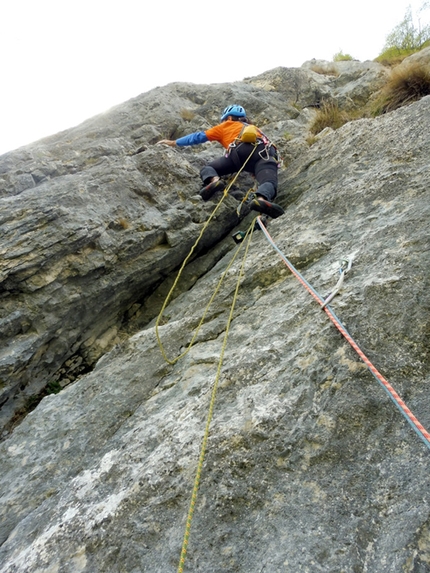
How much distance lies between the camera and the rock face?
1.78 metres

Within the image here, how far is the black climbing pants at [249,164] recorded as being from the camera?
5.20m

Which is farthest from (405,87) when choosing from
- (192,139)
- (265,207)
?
(265,207)

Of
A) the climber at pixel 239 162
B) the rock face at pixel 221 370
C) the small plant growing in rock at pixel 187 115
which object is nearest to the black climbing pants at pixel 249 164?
the climber at pixel 239 162

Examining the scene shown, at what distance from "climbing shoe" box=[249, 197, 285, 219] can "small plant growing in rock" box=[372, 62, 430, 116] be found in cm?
328

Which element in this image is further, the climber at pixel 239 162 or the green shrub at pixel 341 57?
the green shrub at pixel 341 57

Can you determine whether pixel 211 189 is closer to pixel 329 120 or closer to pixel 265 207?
pixel 265 207

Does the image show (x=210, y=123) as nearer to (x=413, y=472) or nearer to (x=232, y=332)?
(x=232, y=332)

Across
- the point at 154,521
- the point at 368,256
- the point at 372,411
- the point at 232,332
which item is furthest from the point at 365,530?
the point at 368,256

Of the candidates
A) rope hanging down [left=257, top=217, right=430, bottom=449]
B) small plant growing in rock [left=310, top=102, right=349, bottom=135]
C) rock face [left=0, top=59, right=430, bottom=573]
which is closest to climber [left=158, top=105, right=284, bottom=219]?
rock face [left=0, top=59, right=430, bottom=573]

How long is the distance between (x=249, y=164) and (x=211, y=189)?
2.82 feet

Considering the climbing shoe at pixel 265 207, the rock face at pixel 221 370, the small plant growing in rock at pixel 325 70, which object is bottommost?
the rock face at pixel 221 370

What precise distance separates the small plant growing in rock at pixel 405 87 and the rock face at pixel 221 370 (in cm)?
168

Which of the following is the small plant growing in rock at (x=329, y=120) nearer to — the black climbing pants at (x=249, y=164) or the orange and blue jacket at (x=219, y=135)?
the orange and blue jacket at (x=219, y=135)

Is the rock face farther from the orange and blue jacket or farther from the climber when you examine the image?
the orange and blue jacket
